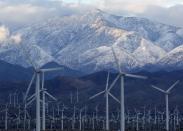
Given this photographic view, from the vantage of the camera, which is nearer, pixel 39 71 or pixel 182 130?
pixel 39 71

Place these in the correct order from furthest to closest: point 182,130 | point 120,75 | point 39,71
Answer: point 182,130 < point 120,75 < point 39,71

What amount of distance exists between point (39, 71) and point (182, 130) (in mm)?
79866

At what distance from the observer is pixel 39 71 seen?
11538 centimetres

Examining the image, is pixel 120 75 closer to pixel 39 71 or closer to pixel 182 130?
pixel 39 71

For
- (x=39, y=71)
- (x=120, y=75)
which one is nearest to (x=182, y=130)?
(x=120, y=75)

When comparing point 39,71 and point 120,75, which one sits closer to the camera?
point 39,71

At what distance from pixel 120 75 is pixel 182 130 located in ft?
196

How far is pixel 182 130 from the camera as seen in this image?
185 meters

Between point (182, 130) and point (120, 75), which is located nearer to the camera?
point (120, 75)

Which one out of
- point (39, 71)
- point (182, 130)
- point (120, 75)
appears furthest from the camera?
point (182, 130)

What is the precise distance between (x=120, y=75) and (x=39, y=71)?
21797 millimetres
